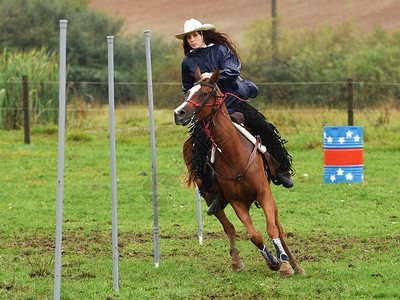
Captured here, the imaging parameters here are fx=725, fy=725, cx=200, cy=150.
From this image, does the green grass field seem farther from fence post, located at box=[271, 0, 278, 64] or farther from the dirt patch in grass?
fence post, located at box=[271, 0, 278, 64]

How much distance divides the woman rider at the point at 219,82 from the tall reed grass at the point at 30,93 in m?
15.8

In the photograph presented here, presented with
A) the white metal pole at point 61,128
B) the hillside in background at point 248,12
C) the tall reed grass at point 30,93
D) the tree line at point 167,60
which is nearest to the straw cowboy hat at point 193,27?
the white metal pole at point 61,128

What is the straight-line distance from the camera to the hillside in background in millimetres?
63969

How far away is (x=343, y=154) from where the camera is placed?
14742mm

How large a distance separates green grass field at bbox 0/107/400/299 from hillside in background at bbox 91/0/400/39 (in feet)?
145

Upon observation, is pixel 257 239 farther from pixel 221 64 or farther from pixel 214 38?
pixel 214 38

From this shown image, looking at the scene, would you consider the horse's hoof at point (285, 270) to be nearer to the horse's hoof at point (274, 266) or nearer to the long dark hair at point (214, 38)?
the horse's hoof at point (274, 266)

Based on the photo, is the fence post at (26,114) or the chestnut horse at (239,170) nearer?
the chestnut horse at (239,170)

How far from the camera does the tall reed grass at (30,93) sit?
2389 centimetres

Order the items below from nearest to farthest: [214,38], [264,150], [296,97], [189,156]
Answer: [264,150] < [214,38] < [189,156] < [296,97]

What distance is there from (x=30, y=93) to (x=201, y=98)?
1758cm

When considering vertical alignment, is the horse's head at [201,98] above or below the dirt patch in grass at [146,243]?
above

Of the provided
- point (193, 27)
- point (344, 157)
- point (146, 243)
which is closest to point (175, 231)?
point (146, 243)

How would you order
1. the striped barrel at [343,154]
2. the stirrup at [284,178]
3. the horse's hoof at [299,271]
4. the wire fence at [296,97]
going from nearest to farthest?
1. the horse's hoof at [299,271]
2. the stirrup at [284,178]
3. the striped barrel at [343,154]
4. the wire fence at [296,97]
